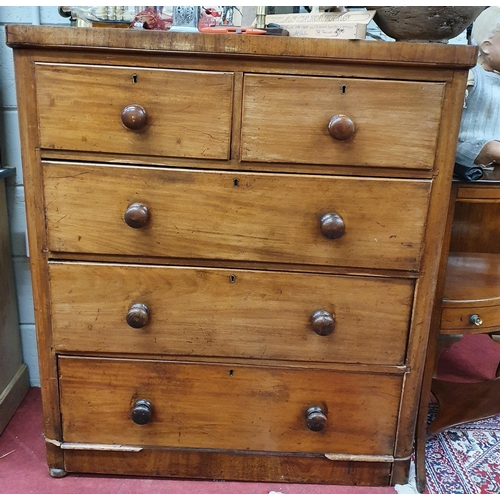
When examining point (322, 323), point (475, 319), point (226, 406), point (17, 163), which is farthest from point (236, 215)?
point (17, 163)

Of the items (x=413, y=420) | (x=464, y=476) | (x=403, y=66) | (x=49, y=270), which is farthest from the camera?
(x=464, y=476)

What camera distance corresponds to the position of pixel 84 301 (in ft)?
3.76

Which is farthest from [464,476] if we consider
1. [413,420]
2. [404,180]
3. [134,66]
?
[134,66]

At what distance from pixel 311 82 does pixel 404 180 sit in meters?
0.29

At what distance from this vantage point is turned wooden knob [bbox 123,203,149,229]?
1.05 metres

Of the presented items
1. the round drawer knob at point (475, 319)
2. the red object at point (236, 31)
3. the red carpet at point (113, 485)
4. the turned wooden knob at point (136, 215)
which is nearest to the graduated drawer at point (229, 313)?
the turned wooden knob at point (136, 215)

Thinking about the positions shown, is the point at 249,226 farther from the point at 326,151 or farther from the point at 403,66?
the point at 403,66

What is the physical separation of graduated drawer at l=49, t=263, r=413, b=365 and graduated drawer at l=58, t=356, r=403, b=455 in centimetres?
6

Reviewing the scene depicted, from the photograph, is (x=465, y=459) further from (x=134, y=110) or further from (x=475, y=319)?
(x=134, y=110)

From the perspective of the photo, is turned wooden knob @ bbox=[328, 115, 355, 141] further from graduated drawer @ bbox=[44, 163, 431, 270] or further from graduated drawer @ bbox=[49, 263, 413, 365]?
graduated drawer @ bbox=[49, 263, 413, 365]

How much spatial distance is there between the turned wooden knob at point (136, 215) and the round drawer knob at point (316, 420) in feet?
2.00

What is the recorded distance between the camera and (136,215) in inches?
41.5

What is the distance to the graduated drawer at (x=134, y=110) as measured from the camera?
1007 millimetres

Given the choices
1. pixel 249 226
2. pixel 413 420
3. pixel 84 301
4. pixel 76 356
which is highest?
pixel 249 226
